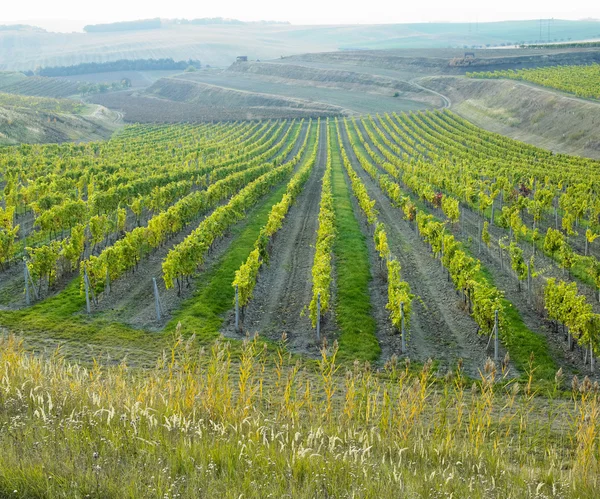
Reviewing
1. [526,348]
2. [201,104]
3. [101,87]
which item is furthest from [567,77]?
[101,87]

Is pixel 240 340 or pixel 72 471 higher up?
pixel 72 471

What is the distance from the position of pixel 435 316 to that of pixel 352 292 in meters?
3.43

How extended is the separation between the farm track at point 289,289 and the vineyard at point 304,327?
0.11 meters

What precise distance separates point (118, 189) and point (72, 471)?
31.5 m

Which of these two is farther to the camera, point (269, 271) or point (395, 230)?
point (395, 230)

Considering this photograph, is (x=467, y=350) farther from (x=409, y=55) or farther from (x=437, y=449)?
(x=409, y=55)

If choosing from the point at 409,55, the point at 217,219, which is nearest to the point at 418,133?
the point at 217,219

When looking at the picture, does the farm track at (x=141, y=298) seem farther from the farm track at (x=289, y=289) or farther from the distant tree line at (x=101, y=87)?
the distant tree line at (x=101, y=87)

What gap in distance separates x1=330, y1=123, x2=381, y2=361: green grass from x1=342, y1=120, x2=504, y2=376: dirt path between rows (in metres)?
→ 1.28

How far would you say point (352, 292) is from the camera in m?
22.6

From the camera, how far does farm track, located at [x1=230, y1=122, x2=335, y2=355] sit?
19266 mm

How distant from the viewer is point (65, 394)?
7.86 meters

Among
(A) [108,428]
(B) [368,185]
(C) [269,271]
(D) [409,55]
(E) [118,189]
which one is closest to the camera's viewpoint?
(A) [108,428]

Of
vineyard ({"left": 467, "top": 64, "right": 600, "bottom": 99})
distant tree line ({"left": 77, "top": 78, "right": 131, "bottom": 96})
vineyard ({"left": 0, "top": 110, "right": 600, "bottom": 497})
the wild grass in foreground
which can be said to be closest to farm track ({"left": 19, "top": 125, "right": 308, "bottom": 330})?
vineyard ({"left": 0, "top": 110, "right": 600, "bottom": 497})
